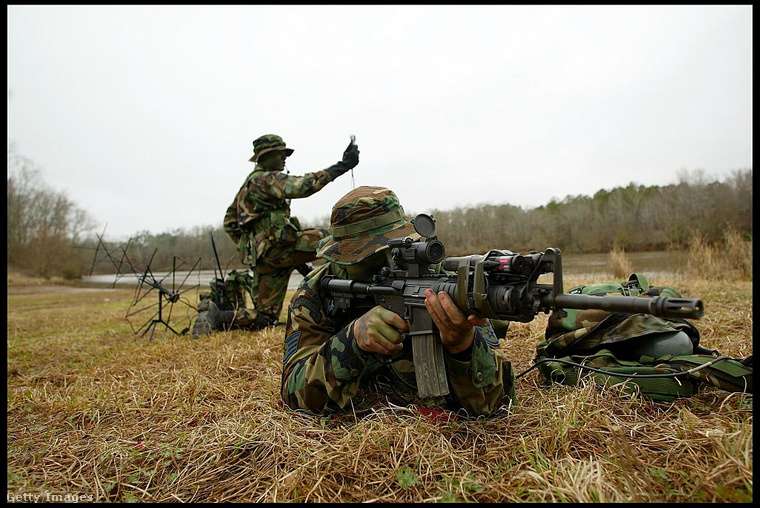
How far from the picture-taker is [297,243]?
5812 mm

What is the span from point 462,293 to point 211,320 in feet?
15.8

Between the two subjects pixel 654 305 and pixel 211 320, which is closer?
pixel 654 305

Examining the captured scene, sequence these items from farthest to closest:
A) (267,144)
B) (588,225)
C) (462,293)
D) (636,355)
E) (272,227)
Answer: (588,225) < (267,144) < (272,227) < (636,355) < (462,293)

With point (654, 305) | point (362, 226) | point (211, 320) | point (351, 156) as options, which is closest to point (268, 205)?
point (351, 156)

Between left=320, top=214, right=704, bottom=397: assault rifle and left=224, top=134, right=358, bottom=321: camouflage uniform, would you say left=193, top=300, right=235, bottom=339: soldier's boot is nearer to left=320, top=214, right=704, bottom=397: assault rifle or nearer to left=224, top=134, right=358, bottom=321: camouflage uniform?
left=224, top=134, right=358, bottom=321: camouflage uniform

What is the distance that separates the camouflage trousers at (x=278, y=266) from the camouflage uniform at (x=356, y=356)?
3004mm

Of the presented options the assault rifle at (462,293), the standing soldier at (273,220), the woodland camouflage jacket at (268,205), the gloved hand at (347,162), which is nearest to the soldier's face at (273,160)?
the standing soldier at (273,220)

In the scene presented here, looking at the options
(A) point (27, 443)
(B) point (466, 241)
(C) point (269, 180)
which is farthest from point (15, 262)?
(A) point (27, 443)

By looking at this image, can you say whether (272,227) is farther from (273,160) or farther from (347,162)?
(347,162)

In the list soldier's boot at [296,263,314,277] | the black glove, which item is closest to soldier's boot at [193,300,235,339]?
soldier's boot at [296,263,314,277]

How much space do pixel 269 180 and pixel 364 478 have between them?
4499mm

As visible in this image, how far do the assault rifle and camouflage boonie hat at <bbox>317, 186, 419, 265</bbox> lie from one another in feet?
0.53

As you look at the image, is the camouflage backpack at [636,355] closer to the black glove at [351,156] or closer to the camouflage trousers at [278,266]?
the black glove at [351,156]

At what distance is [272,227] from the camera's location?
5.72 m
